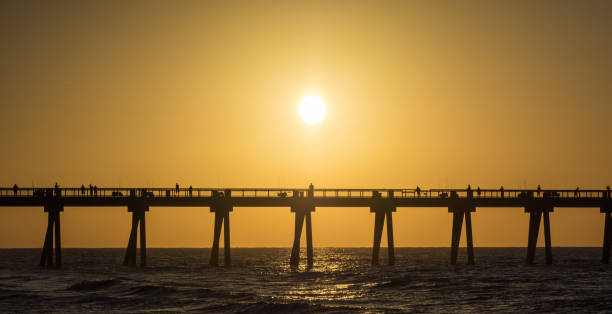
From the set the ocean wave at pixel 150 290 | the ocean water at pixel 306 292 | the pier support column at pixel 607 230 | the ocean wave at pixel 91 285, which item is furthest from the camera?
the pier support column at pixel 607 230

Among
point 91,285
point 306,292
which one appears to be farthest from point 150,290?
point 306,292

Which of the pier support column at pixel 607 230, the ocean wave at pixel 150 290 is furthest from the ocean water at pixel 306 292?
the pier support column at pixel 607 230

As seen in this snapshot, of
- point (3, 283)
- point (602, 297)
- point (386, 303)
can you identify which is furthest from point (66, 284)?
point (602, 297)

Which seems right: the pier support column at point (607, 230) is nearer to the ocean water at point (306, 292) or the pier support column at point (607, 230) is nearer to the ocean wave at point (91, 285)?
the ocean water at point (306, 292)

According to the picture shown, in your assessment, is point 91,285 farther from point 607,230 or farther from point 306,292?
point 607,230

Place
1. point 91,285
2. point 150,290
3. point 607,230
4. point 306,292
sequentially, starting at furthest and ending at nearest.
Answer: point 607,230 < point 91,285 < point 306,292 < point 150,290

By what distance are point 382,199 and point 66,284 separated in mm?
29711

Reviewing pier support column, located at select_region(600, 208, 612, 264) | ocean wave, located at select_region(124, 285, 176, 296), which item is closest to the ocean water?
ocean wave, located at select_region(124, 285, 176, 296)

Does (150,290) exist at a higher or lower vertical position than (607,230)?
lower

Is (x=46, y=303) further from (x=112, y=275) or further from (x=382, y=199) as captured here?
(x=382, y=199)

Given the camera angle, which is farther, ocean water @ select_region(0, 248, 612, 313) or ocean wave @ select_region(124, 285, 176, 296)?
ocean wave @ select_region(124, 285, 176, 296)

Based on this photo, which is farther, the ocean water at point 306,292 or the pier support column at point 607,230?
the pier support column at point 607,230

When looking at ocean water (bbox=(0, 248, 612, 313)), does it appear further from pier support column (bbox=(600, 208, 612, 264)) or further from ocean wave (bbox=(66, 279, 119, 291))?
pier support column (bbox=(600, 208, 612, 264))

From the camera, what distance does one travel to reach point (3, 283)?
7150 centimetres
